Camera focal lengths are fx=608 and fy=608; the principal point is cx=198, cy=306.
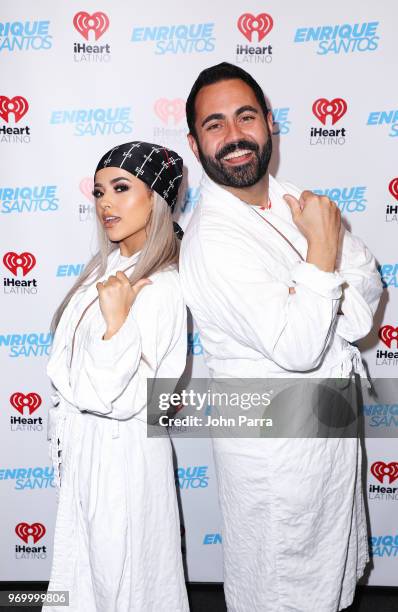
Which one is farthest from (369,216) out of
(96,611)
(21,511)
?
(21,511)

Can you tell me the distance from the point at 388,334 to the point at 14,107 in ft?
5.79

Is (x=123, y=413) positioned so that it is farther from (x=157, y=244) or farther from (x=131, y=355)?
(x=157, y=244)

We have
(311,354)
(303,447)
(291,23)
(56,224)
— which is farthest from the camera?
(56,224)

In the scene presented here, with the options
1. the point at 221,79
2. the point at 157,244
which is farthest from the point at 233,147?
the point at 157,244

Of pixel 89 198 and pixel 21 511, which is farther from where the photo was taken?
pixel 21 511

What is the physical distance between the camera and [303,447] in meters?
1.74

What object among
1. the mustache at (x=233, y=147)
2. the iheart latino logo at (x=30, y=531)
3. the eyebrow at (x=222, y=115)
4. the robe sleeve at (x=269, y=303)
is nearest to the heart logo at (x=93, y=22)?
the eyebrow at (x=222, y=115)

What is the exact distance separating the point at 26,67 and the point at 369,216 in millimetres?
1462

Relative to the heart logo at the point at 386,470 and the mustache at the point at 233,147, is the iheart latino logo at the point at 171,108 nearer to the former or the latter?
the mustache at the point at 233,147

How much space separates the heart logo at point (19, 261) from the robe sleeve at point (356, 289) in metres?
1.28

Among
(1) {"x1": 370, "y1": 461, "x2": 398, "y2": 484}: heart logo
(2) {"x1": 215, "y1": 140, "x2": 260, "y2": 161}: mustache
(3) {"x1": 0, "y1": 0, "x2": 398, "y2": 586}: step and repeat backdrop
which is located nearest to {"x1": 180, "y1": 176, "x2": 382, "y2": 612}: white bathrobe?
(2) {"x1": 215, "y1": 140, "x2": 260, "y2": 161}: mustache

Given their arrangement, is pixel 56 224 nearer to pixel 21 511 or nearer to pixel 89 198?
pixel 89 198

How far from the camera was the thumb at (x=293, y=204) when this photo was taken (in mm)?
1806

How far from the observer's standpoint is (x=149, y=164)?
1.89 meters
